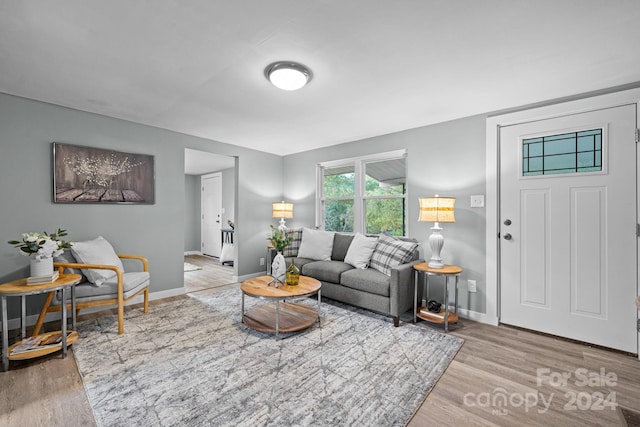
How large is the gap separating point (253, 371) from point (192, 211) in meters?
6.68

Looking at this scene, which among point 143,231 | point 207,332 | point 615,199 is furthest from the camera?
point 143,231

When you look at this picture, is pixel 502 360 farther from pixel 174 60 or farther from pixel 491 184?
pixel 174 60

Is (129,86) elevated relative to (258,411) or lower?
elevated

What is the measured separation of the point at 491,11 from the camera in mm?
1601

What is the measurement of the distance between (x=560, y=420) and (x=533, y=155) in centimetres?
232

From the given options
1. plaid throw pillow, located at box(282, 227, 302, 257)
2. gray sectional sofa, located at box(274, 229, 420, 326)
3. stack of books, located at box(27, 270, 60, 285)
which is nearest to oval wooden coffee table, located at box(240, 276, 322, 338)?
gray sectional sofa, located at box(274, 229, 420, 326)

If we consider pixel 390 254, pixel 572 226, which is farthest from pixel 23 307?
pixel 572 226

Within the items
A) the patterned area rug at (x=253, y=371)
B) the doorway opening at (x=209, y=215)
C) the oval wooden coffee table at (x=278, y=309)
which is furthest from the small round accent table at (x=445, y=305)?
the doorway opening at (x=209, y=215)

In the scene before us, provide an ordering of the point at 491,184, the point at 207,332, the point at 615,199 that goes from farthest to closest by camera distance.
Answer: the point at 491,184 < the point at 207,332 < the point at 615,199

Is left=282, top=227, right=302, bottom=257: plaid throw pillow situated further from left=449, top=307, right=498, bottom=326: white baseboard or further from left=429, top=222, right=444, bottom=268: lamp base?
left=449, top=307, right=498, bottom=326: white baseboard

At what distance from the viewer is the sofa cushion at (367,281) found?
9.88 feet

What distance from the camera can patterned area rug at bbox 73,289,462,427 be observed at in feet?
5.37

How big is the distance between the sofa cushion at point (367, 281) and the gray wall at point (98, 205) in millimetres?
2225

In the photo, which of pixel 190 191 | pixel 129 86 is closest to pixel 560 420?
pixel 129 86
